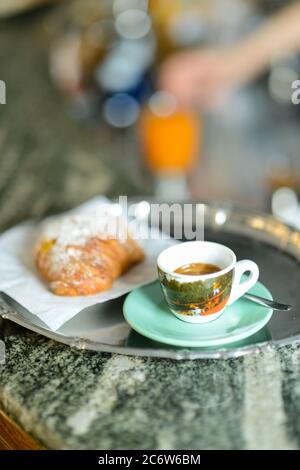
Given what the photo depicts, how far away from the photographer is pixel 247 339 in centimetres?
64

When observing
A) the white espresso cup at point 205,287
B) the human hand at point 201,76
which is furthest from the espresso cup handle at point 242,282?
the human hand at point 201,76

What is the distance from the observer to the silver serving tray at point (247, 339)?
2.05 ft

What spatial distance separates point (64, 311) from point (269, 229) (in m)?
0.35

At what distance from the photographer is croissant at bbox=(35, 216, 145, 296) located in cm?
75

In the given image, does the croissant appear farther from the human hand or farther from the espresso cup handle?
the human hand

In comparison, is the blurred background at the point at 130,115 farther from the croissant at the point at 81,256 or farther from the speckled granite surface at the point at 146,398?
the speckled granite surface at the point at 146,398

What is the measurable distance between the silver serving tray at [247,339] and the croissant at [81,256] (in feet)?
0.13

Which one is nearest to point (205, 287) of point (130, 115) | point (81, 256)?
point (81, 256)

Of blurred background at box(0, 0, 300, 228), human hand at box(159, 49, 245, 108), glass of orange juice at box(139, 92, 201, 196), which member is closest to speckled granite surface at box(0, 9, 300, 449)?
blurred background at box(0, 0, 300, 228)

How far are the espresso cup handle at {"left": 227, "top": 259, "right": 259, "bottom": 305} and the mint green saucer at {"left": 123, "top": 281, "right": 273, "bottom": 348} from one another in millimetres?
16

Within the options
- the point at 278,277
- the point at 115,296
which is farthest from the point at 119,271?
the point at 278,277

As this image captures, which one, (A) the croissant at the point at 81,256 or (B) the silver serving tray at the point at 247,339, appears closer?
(B) the silver serving tray at the point at 247,339

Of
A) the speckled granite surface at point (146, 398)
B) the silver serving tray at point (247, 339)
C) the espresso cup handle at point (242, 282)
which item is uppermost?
the espresso cup handle at point (242, 282)
